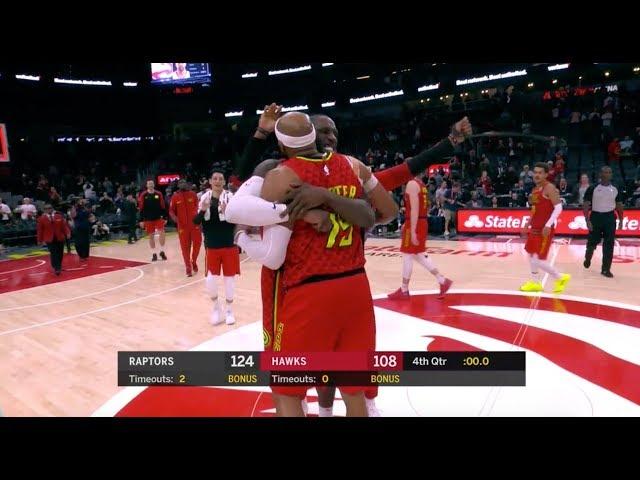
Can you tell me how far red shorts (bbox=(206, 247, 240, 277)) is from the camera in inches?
209

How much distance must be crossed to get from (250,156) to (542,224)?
198 inches

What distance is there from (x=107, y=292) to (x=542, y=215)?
6746 millimetres

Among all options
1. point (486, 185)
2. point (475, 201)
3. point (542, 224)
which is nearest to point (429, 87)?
Result: point (486, 185)

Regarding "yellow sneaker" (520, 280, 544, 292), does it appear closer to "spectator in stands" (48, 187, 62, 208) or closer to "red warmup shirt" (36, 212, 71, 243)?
"red warmup shirt" (36, 212, 71, 243)

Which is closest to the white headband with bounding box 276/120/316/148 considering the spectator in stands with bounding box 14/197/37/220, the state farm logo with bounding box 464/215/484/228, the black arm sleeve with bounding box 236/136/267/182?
the black arm sleeve with bounding box 236/136/267/182

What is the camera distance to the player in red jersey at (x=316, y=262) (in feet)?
6.08

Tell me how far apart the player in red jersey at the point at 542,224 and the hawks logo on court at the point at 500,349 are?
1.34ft

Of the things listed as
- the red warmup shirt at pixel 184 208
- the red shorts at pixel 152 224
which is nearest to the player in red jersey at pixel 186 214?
the red warmup shirt at pixel 184 208

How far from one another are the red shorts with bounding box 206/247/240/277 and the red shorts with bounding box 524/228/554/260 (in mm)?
3961

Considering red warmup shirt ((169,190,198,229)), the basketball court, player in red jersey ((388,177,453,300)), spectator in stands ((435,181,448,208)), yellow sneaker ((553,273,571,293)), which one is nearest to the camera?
the basketball court

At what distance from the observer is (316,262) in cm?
189

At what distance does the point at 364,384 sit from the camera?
1949 millimetres

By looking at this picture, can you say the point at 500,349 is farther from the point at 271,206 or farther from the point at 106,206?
the point at 106,206
